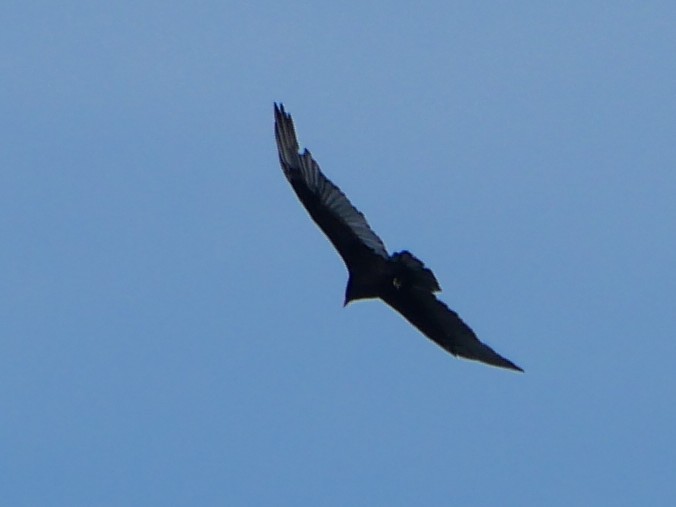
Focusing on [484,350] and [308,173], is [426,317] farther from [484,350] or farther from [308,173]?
[308,173]

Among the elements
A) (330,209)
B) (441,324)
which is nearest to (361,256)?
(330,209)

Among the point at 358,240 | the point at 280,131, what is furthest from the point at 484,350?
the point at 280,131

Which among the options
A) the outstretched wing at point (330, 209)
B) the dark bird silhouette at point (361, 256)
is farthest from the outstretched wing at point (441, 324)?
the outstretched wing at point (330, 209)

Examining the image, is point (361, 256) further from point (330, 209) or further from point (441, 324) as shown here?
point (441, 324)

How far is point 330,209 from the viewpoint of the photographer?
23797 millimetres

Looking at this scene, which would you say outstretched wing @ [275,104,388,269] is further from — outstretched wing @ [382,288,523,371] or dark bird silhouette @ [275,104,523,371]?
outstretched wing @ [382,288,523,371]

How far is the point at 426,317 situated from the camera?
24266 mm

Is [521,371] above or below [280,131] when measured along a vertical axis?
below

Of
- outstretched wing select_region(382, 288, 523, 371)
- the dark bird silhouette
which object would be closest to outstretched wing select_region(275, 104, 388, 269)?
the dark bird silhouette

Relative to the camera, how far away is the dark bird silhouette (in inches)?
928

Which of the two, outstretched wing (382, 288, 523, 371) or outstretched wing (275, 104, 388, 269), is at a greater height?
outstretched wing (275, 104, 388, 269)

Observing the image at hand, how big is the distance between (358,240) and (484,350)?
2.64m

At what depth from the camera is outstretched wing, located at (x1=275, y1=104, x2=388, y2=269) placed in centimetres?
2367

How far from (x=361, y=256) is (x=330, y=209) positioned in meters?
0.81
